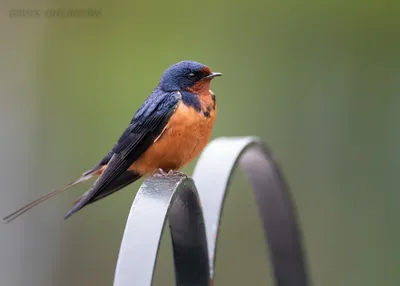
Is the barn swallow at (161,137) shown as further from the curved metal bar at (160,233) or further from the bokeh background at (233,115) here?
the bokeh background at (233,115)

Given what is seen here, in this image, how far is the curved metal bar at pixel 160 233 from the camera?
688 millimetres

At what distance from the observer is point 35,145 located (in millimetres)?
2824

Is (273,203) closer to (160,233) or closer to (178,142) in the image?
(178,142)

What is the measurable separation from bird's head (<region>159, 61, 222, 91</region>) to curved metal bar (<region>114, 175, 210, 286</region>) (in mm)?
388

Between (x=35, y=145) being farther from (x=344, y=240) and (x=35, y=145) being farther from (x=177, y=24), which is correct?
(x=344, y=240)

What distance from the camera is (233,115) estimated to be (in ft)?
10.0

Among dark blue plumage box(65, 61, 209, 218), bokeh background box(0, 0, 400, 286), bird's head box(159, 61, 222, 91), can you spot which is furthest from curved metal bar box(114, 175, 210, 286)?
bokeh background box(0, 0, 400, 286)

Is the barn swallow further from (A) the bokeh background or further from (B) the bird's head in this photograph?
(A) the bokeh background

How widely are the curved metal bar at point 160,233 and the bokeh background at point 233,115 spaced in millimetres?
1789

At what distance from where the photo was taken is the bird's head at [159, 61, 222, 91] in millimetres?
1253

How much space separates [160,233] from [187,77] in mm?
596

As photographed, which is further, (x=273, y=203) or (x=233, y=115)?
(x=233, y=115)

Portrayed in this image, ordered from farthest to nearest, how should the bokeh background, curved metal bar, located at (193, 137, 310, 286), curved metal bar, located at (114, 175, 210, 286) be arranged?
the bokeh background, curved metal bar, located at (193, 137, 310, 286), curved metal bar, located at (114, 175, 210, 286)

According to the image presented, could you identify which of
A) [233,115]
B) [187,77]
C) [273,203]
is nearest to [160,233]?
[187,77]
